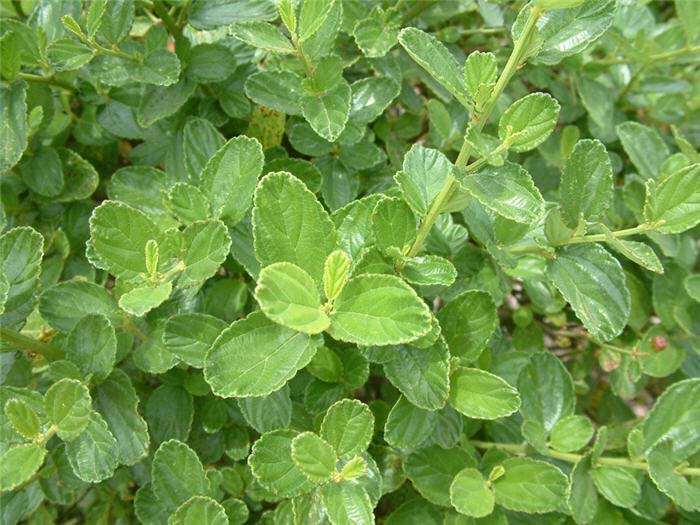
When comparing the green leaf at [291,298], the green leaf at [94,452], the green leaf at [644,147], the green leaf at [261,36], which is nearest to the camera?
the green leaf at [291,298]

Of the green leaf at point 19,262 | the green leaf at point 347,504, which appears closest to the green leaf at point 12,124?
the green leaf at point 19,262

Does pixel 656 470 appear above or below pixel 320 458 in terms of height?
below

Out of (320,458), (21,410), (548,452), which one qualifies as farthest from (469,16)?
(21,410)

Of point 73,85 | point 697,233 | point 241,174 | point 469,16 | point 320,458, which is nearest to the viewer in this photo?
point 320,458

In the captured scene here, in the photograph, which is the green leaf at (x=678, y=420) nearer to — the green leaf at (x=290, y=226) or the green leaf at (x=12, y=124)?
the green leaf at (x=290, y=226)

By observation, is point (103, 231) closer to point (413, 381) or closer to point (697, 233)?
point (413, 381)

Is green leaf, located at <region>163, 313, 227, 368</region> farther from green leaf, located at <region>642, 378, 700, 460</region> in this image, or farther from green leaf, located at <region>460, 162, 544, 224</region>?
green leaf, located at <region>642, 378, 700, 460</region>

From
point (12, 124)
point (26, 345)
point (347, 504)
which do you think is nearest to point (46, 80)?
point (12, 124)
